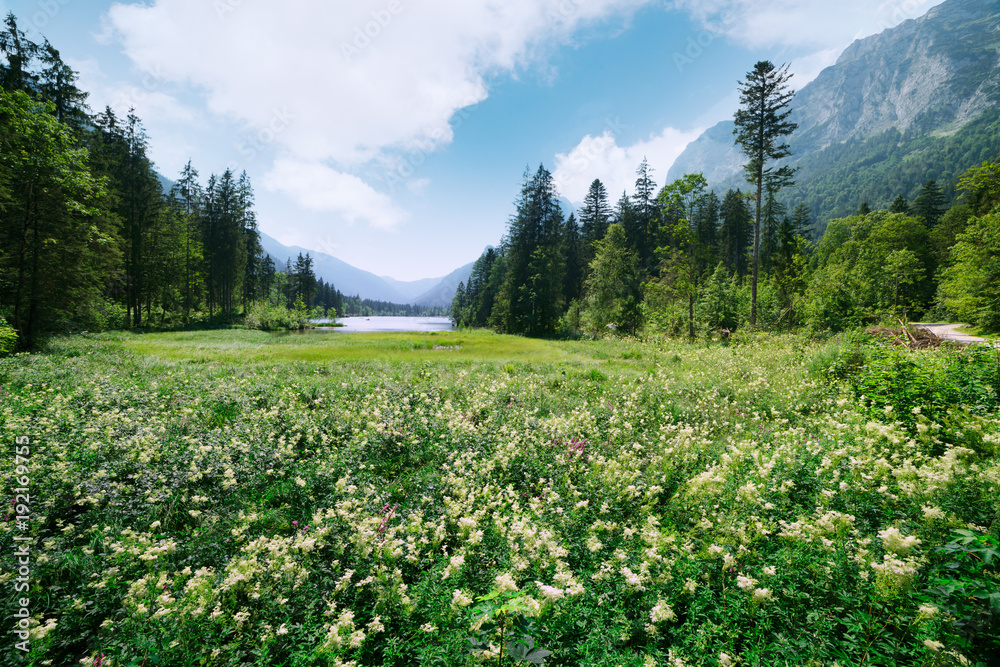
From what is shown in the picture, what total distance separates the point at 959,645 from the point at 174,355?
82.6ft

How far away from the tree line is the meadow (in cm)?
1955

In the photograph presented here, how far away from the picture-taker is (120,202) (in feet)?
118

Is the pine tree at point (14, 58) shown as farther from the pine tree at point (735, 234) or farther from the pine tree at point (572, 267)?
the pine tree at point (735, 234)

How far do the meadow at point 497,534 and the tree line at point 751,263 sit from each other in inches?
770

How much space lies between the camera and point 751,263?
4075 centimetres

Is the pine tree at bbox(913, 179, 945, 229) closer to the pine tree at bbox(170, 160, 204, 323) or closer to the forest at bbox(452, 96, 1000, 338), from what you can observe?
the forest at bbox(452, 96, 1000, 338)

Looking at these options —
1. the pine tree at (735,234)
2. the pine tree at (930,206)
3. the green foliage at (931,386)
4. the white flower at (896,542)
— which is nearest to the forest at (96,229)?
the white flower at (896,542)

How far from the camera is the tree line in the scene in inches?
903

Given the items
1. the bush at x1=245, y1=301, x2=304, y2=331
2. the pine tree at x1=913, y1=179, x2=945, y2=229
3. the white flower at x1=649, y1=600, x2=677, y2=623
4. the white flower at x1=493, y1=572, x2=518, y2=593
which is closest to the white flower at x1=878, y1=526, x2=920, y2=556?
the white flower at x1=649, y1=600, x2=677, y2=623

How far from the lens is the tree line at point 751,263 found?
2294 centimetres

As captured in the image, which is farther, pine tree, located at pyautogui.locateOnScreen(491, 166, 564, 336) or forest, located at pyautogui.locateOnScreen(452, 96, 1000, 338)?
pine tree, located at pyautogui.locateOnScreen(491, 166, 564, 336)

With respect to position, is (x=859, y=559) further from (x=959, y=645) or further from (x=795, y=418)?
(x=795, y=418)

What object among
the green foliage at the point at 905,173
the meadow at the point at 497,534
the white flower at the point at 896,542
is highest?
the green foliage at the point at 905,173

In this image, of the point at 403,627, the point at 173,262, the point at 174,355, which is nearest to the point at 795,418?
the point at 403,627
